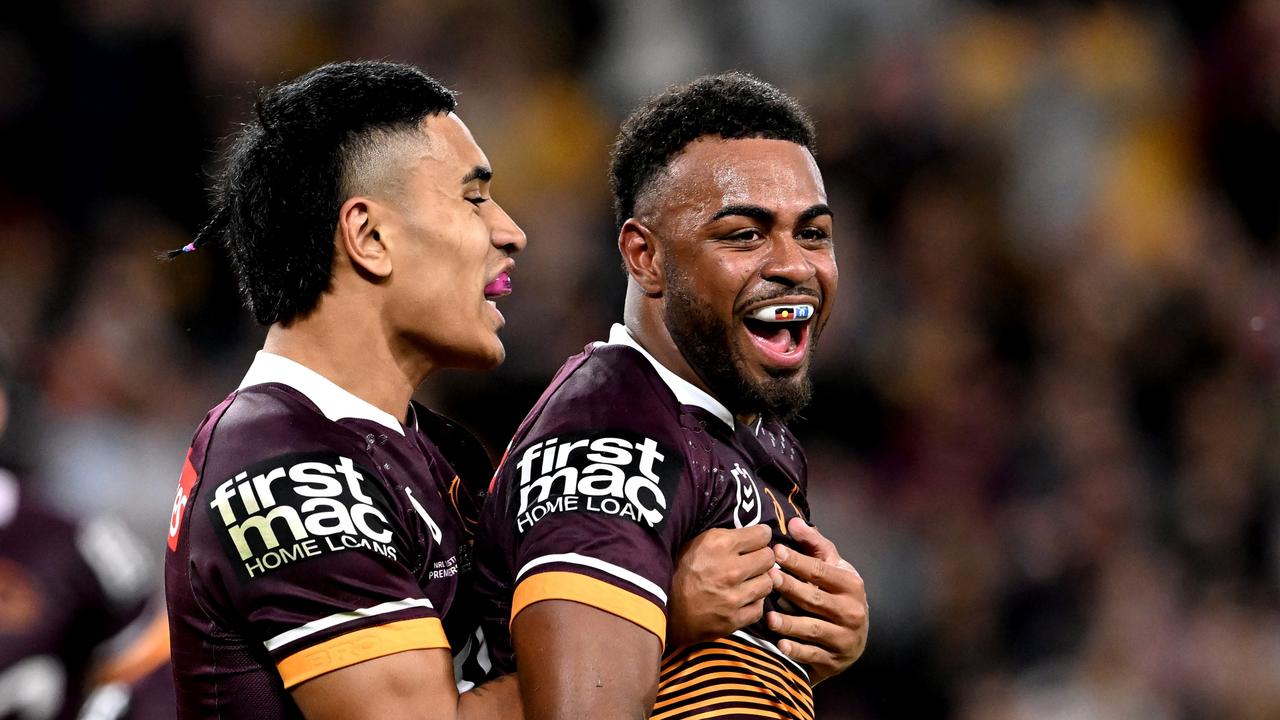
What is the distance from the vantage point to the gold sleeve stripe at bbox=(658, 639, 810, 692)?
319 centimetres

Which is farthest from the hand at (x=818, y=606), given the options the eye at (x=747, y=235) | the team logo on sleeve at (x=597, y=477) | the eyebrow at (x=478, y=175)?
the eyebrow at (x=478, y=175)

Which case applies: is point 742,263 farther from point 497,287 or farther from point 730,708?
point 730,708

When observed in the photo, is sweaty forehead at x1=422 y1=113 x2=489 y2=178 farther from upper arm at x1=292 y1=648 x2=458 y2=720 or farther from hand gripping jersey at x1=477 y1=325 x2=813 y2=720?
upper arm at x1=292 y1=648 x2=458 y2=720

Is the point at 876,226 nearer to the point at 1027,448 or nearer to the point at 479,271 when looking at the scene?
the point at 1027,448

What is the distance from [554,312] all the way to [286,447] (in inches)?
169

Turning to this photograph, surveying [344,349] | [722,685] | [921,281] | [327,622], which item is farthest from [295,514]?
[921,281]

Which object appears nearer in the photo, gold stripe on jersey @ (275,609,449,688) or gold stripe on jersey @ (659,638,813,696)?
gold stripe on jersey @ (275,609,449,688)

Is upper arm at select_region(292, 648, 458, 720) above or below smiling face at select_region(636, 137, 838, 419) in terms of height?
below

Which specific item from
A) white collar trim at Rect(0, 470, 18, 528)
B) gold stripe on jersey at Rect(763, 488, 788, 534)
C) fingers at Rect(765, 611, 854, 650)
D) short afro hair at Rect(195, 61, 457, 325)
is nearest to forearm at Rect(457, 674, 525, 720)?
fingers at Rect(765, 611, 854, 650)

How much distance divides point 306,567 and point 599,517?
1.68 ft

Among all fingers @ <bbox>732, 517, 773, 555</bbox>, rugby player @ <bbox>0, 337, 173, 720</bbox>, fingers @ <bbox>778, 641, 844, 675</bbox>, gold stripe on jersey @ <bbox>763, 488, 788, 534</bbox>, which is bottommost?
rugby player @ <bbox>0, 337, 173, 720</bbox>

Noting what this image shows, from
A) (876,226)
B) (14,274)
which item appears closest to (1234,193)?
(876,226)

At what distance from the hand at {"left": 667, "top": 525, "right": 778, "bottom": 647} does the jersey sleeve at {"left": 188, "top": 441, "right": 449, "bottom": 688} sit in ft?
1.48

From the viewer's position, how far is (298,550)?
2.88m
